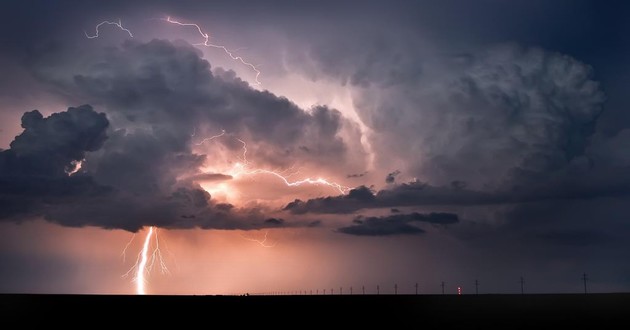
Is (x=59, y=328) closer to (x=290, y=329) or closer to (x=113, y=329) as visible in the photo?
(x=113, y=329)

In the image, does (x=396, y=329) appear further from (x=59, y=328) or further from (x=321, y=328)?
(x=59, y=328)

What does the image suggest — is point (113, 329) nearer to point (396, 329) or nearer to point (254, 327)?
point (254, 327)

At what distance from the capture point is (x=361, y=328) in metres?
67.1

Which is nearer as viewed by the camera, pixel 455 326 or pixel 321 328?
pixel 321 328

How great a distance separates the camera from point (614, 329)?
64.8 meters

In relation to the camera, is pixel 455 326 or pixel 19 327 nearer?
pixel 19 327

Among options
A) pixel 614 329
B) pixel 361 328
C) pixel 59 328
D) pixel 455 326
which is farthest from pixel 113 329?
pixel 614 329

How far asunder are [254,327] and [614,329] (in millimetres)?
37446

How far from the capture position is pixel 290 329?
64688 mm

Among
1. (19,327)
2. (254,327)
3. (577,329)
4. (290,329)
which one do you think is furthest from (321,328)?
(19,327)

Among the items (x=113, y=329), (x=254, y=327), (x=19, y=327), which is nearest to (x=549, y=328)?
(x=254, y=327)

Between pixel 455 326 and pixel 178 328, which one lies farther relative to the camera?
pixel 455 326

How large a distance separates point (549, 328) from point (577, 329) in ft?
9.39

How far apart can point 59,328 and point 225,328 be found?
56.0 feet
